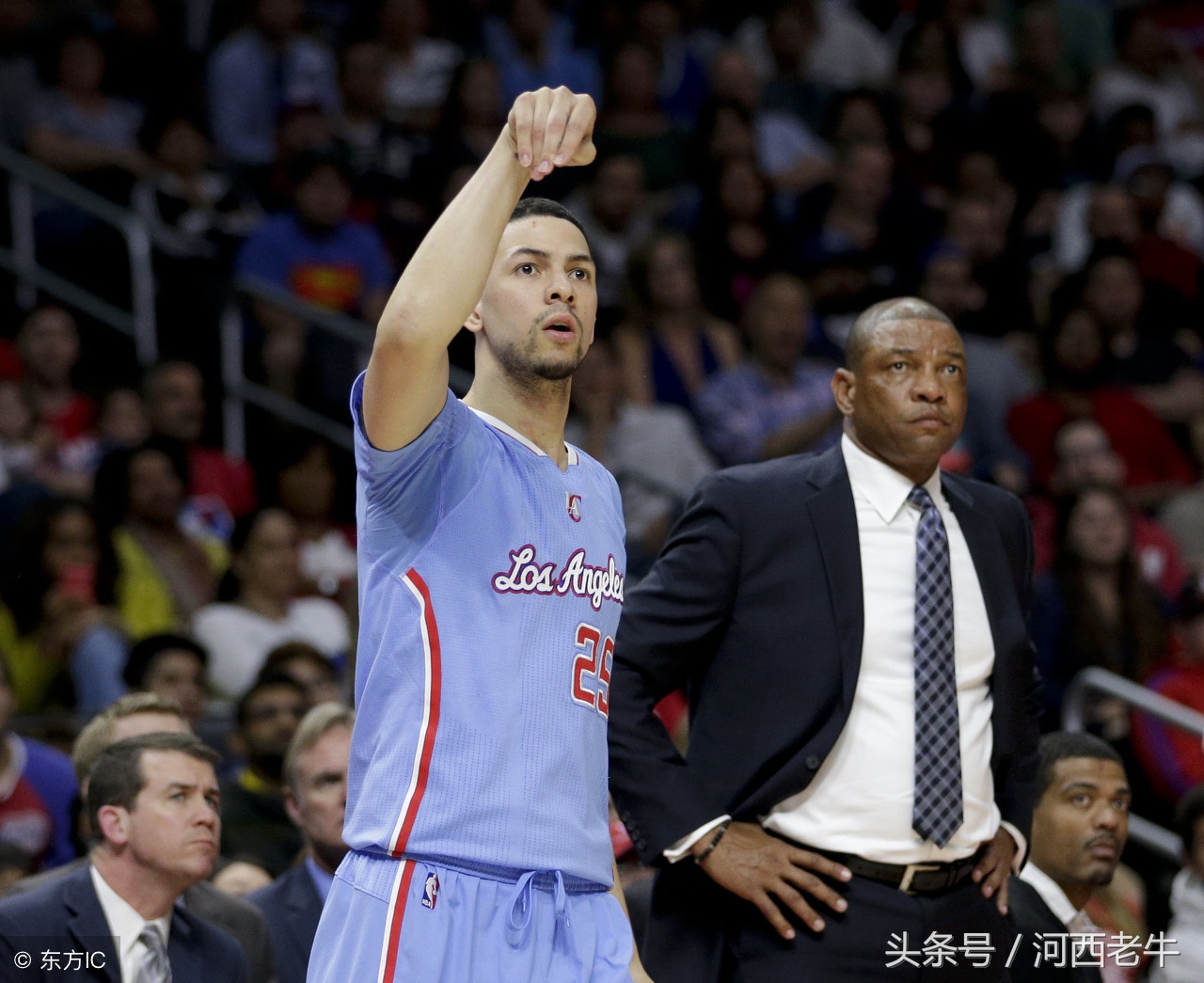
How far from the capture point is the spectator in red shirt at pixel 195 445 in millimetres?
7613

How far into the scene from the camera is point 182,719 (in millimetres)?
4969

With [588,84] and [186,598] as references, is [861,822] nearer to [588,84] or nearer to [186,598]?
[186,598]

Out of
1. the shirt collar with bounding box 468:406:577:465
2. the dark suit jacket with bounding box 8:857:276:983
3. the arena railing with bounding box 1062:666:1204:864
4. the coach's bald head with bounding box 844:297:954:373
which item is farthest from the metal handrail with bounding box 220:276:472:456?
the shirt collar with bounding box 468:406:577:465

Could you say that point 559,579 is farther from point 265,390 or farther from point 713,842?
point 265,390

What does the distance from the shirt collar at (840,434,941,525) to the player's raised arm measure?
1.34 metres

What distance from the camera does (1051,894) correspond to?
457 centimetres

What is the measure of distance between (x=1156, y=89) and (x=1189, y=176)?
2.87ft

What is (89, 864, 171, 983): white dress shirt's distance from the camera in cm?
419

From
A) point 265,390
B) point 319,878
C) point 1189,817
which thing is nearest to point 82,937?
point 319,878

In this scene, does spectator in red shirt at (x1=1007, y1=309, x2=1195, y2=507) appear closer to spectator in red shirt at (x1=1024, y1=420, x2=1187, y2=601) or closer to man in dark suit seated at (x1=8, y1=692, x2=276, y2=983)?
spectator in red shirt at (x1=1024, y1=420, x2=1187, y2=601)

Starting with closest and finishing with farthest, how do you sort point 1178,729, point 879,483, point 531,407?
1. point 531,407
2. point 879,483
3. point 1178,729

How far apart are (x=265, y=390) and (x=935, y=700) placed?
544 cm

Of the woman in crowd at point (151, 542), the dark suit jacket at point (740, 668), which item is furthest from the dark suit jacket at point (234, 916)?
the woman in crowd at point (151, 542)

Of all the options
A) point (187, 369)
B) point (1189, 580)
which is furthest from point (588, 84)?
point (1189, 580)
